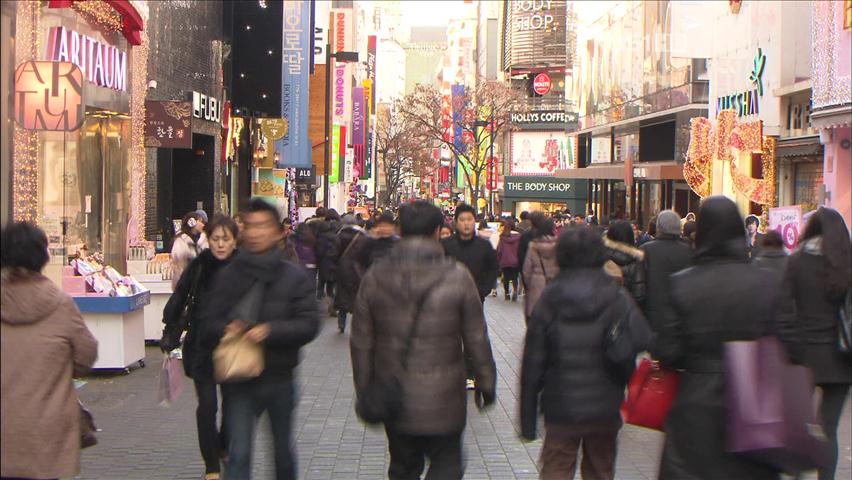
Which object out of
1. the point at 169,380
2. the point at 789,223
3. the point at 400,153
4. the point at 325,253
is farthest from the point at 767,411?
the point at 400,153

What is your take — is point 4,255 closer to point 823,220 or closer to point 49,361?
point 49,361

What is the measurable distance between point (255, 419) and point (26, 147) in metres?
7.22

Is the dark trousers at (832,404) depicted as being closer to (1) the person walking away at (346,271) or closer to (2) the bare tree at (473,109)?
(1) the person walking away at (346,271)

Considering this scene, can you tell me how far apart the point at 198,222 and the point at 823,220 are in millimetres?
8902

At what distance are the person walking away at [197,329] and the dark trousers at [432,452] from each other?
1840mm

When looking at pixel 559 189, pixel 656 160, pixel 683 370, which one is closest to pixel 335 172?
pixel 559 189

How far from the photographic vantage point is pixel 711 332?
479cm

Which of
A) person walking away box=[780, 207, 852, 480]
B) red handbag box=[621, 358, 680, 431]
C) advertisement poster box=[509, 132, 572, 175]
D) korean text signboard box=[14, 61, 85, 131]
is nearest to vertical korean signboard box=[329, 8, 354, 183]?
advertisement poster box=[509, 132, 572, 175]

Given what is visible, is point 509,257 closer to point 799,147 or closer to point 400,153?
point 799,147

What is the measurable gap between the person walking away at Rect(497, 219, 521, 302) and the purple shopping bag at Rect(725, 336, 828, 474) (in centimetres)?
1815

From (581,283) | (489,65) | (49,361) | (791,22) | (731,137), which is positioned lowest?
(49,361)

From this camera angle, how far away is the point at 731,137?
27469 millimetres

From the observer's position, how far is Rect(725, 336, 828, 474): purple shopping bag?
4629 millimetres

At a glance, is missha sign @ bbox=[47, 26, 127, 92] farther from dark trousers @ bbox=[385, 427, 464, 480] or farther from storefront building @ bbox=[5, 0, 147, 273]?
dark trousers @ bbox=[385, 427, 464, 480]
